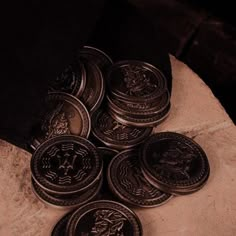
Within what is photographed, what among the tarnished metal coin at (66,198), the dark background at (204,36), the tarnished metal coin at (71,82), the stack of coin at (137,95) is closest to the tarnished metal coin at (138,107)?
the stack of coin at (137,95)

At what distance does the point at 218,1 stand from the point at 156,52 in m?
1.12

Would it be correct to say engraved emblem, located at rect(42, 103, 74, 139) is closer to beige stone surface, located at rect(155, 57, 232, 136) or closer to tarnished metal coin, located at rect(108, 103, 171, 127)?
tarnished metal coin, located at rect(108, 103, 171, 127)

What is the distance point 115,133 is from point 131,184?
0.23 metres

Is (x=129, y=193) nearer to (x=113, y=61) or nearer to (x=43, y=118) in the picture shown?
(x=43, y=118)

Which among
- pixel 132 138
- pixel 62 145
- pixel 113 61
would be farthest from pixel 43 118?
pixel 113 61

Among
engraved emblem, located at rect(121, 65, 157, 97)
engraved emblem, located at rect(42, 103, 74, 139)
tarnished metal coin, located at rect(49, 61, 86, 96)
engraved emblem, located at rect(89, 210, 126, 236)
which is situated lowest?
engraved emblem, located at rect(42, 103, 74, 139)

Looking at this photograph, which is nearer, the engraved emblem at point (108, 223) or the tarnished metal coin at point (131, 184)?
the engraved emblem at point (108, 223)

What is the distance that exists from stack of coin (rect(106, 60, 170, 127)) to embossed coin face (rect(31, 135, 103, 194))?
Result: 0.67ft

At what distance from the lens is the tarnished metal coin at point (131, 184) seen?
1.38 meters

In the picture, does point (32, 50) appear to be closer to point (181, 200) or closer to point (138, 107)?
point (138, 107)

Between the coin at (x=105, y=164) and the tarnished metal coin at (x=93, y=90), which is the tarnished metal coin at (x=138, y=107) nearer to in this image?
the tarnished metal coin at (x=93, y=90)

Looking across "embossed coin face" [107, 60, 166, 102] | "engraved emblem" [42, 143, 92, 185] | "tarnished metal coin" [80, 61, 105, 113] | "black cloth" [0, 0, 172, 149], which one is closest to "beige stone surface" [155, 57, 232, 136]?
"embossed coin face" [107, 60, 166, 102]

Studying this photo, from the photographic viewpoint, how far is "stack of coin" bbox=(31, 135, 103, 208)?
133cm

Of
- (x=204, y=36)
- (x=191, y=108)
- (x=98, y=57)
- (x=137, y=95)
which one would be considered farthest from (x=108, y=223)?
(x=204, y=36)
